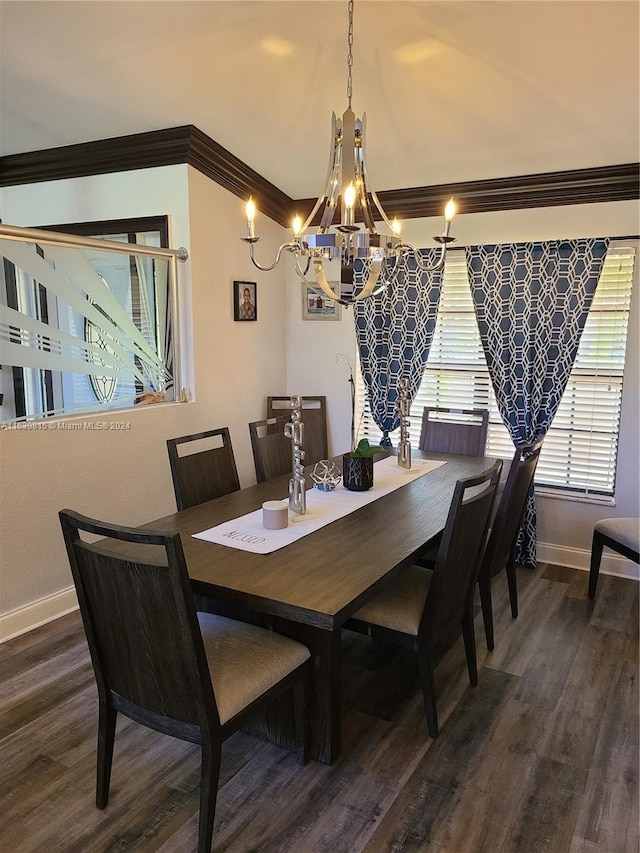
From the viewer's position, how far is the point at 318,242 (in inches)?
90.1

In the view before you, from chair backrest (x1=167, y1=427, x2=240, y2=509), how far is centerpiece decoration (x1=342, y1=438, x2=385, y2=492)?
552 mm

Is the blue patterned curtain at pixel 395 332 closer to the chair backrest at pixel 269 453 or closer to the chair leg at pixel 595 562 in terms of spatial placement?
the chair backrest at pixel 269 453

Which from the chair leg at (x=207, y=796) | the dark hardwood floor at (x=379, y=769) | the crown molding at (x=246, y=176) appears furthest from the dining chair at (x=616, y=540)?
the chair leg at (x=207, y=796)

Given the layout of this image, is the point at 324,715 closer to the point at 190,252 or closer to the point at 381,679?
the point at 381,679

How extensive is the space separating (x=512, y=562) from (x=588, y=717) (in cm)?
90

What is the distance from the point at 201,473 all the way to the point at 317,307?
2.15 meters

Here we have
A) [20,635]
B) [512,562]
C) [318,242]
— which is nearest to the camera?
[318,242]

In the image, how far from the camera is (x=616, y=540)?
3.24 meters

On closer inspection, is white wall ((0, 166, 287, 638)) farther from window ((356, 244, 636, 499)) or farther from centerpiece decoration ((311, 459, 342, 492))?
window ((356, 244, 636, 499))

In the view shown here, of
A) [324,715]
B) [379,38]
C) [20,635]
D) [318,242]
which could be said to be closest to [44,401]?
[20,635]

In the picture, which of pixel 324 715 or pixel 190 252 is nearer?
pixel 324 715

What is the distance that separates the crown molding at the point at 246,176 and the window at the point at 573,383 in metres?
0.37

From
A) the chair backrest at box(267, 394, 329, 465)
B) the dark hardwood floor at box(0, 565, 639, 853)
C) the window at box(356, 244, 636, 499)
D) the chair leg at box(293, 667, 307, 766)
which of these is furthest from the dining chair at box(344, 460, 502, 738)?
the chair backrest at box(267, 394, 329, 465)

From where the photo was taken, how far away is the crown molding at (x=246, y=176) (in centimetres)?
347
